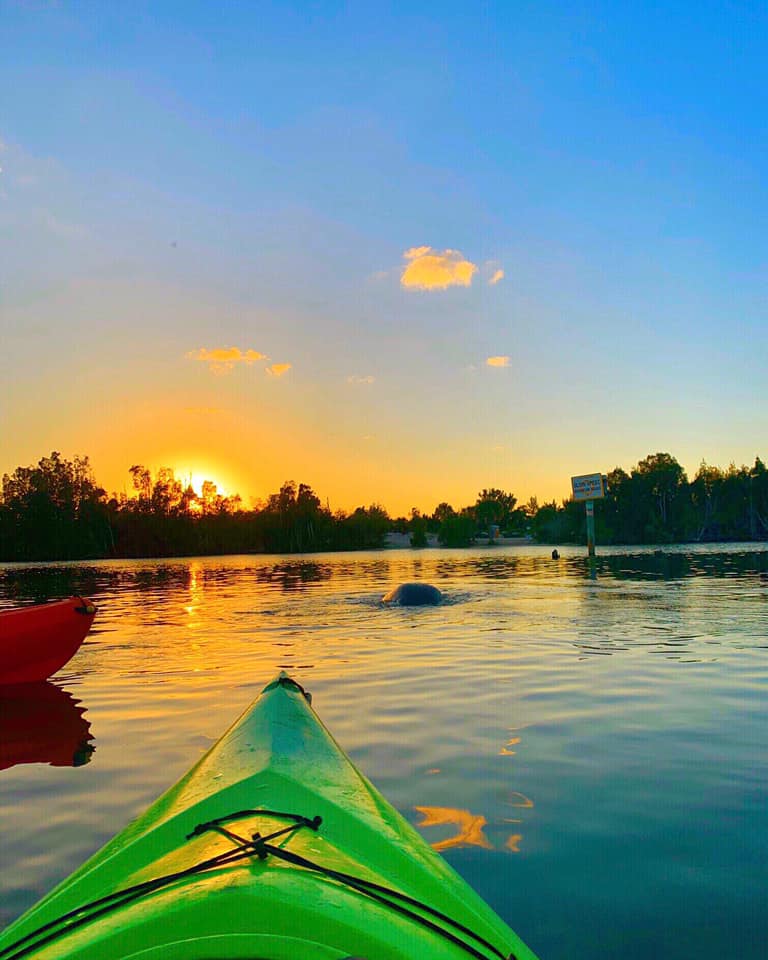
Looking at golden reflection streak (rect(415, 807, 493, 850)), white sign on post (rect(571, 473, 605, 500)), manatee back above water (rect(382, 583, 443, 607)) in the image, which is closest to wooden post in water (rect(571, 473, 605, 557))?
white sign on post (rect(571, 473, 605, 500))

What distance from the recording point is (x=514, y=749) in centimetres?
609

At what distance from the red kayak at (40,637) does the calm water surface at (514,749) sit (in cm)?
40

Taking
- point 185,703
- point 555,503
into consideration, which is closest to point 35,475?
point 555,503

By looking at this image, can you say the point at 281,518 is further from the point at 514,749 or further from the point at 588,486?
the point at 514,749

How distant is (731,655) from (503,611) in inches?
273

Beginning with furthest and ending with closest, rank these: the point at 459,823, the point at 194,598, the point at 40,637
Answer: the point at 194,598
the point at 40,637
the point at 459,823

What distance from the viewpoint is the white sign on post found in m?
37.6

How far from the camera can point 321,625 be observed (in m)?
14.9

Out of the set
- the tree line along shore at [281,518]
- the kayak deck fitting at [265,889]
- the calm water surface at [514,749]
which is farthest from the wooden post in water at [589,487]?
the tree line along shore at [281,518]

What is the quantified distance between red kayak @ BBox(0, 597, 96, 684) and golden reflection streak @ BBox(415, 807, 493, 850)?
635cm

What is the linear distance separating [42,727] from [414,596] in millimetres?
11921

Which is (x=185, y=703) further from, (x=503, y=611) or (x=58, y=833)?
A: (x=503, y=611)

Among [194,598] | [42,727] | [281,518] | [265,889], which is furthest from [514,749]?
[281,518]

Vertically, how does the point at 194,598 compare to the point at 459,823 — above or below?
below
